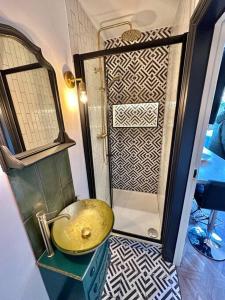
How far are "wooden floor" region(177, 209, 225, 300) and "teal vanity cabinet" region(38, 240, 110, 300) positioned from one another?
903 millimetres

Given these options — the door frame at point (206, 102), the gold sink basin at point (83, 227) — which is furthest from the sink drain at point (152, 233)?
the gold sink basin at point (83, 227)

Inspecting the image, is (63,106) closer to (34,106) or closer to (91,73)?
(34,106)

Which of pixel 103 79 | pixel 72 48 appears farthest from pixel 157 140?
pixel 72 48

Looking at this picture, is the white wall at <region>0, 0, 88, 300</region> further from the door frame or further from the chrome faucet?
the door frame

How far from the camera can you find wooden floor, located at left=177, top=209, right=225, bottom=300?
122 centimetres

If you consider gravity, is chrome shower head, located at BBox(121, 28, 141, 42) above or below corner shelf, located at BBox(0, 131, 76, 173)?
above

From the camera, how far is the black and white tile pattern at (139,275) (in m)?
1.23

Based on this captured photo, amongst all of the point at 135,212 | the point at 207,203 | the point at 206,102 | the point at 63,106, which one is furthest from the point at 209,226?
the point at 63,106

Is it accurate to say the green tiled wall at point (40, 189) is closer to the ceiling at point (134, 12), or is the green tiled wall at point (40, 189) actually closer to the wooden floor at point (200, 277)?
the wooden floor at point (200, 277)

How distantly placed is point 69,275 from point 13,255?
33 centimetres

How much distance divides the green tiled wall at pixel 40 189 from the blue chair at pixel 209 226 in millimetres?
1268

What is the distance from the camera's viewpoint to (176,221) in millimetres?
1281

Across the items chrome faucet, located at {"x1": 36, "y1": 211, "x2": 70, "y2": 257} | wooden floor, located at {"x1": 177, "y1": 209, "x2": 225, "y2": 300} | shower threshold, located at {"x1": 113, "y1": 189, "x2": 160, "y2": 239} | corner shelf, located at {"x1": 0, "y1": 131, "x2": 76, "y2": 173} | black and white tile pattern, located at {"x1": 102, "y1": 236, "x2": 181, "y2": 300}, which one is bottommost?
wooden floor, located at {"x1": 177, "y1": 209, "x2": 225, "y2": 300}

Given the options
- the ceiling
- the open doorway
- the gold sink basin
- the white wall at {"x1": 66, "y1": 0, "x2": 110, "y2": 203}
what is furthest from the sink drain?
the ceiling
